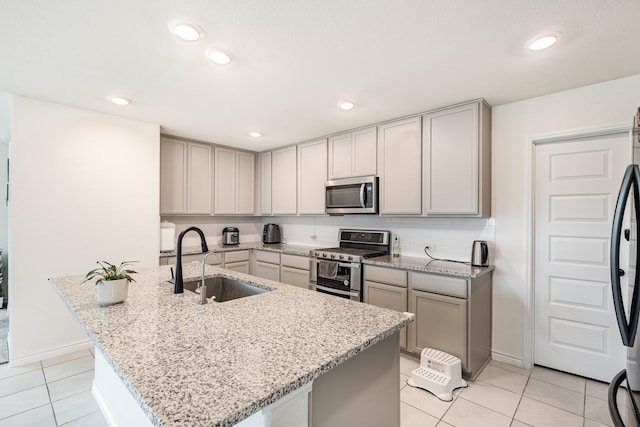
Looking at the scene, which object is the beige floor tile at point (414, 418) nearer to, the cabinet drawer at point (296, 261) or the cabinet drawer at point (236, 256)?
the cabinet drawer at point (296, 261)

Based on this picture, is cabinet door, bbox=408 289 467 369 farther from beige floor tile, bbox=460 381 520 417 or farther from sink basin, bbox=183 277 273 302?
sink basin, bbox=183 277 273 302

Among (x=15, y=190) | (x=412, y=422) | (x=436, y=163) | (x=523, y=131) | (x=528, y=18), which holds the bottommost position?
(x=412, y=422)

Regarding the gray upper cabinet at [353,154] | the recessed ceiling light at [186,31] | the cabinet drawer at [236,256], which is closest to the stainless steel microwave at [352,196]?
the gray upper cabinet at [353,154]

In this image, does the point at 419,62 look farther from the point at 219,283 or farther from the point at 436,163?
the point at 219,283

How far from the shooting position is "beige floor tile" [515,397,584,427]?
1.97 meters

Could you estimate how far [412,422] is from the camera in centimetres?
200

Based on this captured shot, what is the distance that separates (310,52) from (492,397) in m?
2.80

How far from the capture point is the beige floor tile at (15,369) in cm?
256

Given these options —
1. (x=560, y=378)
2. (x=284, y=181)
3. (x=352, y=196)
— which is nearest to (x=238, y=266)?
(x=284, y=181)

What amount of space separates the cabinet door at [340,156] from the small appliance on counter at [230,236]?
1.84 m

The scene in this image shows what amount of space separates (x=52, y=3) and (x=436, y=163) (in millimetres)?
2921

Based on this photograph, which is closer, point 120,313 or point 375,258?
point 120,313

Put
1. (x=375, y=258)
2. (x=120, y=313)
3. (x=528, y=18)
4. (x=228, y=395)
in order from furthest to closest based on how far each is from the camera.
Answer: (x=375, y=258) → (x=528, y=18) → (x=120, y=313) → (x=228, y=395)

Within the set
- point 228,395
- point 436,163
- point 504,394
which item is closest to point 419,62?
point 436,163
